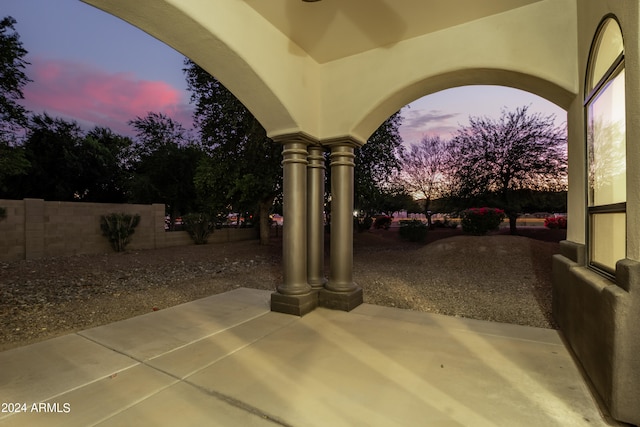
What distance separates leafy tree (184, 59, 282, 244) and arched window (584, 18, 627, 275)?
8.06 meters

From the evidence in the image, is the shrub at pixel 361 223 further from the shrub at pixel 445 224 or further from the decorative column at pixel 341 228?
the decorative column at pixel 341 228

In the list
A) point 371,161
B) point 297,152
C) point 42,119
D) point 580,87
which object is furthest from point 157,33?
point 42,119

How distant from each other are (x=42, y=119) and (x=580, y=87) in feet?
77.7

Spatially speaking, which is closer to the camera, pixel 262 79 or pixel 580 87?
pixel 580 87

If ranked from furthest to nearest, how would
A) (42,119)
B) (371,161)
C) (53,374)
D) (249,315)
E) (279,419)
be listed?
(42,119), (371,161), (249,315), (53,374), (279,419)

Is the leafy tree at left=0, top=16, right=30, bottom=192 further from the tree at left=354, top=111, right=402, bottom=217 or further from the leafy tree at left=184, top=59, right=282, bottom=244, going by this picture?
the tree at left=354, top=111, right=402, bottom=217

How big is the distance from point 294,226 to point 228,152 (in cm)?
799

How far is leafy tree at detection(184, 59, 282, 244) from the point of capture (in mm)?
9969

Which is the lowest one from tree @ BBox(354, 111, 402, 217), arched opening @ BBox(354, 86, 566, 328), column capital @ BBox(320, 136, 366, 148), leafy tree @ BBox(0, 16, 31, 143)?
arched opening @ BBox(354, 86, 566, 328)

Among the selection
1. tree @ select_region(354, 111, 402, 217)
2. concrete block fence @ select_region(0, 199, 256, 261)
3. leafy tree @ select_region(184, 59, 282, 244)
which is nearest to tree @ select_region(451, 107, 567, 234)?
tree @ select_region(354, 111, 402, 217)

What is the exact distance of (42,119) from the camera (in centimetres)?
1741

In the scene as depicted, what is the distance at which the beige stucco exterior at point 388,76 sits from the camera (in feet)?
6.38

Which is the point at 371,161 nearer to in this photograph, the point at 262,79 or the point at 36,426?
the point at 262,79

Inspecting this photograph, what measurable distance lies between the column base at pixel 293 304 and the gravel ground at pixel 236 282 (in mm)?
1291
